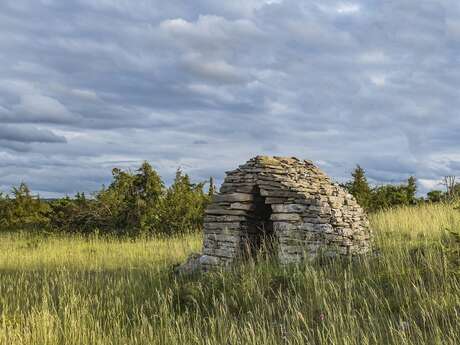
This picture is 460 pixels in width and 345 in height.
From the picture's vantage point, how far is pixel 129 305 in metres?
9.87

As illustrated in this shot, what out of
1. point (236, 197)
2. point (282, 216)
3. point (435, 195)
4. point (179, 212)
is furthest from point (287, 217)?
point (435, 195)

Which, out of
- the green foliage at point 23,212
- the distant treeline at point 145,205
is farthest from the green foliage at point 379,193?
the green foliage at point 23,212

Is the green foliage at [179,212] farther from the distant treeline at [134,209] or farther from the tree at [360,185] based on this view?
the tree at [360,185]

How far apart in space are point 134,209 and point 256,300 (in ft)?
48.7

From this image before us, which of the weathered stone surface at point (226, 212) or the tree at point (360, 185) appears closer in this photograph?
the weathered stone surface at point (226, 212)

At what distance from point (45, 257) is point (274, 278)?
32.4 feet

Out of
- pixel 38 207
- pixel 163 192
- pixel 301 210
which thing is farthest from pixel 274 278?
pixel 38 207

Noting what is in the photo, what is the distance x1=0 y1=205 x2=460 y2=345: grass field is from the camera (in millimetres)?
6801

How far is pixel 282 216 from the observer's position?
38.4 feet

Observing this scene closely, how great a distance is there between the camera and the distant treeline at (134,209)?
22.5 m

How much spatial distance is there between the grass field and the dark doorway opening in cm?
145

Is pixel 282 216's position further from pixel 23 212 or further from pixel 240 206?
pixel 23 212

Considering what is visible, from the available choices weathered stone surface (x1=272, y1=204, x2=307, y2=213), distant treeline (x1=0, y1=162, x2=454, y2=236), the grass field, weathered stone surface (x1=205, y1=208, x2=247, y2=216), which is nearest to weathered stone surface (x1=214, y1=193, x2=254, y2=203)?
weathered stone surface (x1=205, y1=208, x2=247, y2=216)

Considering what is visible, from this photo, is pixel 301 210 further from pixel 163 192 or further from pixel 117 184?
pixel 117 184
